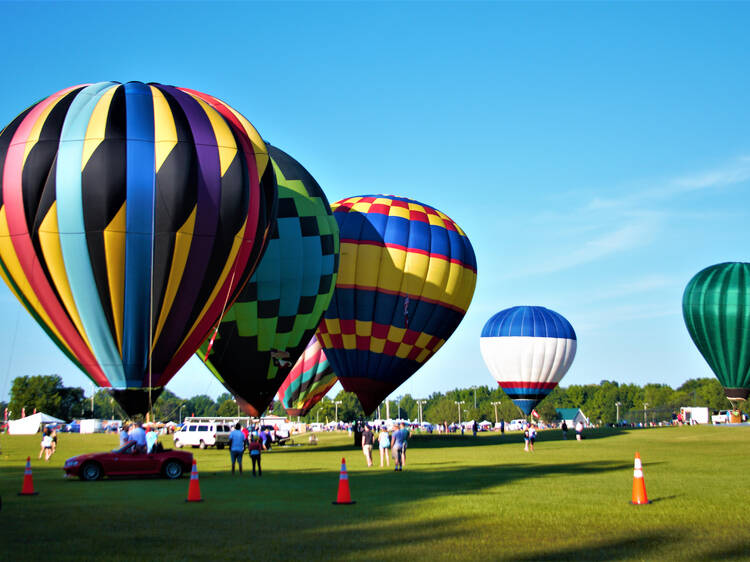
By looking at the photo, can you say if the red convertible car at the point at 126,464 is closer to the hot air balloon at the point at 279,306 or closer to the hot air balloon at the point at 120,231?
the hot air balloon at the point at 120,231

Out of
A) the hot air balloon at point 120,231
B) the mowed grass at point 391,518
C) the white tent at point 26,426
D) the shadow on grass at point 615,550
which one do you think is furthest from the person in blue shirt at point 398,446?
the white tent at point 26,426

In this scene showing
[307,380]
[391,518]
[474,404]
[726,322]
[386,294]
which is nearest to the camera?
[391,518]

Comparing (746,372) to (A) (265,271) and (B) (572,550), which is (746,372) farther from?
(B) (572,550)

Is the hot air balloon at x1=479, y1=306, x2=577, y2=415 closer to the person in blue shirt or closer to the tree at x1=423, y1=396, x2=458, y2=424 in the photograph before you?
the person in blue shirt

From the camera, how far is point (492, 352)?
70.0m

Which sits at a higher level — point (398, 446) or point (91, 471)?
point (398, 446)

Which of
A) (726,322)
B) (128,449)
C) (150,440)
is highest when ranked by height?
(726,322)

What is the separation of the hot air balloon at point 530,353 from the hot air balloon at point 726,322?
1011 centimetres

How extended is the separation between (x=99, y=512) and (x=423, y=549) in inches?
281

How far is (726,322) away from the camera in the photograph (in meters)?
66.9

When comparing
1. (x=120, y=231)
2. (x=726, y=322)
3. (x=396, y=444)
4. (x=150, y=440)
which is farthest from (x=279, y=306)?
(x=726, y=322)

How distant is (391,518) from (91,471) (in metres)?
11.8

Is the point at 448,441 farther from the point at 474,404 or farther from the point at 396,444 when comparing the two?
the point at 474,404

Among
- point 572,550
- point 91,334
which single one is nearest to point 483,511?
point 572,550
